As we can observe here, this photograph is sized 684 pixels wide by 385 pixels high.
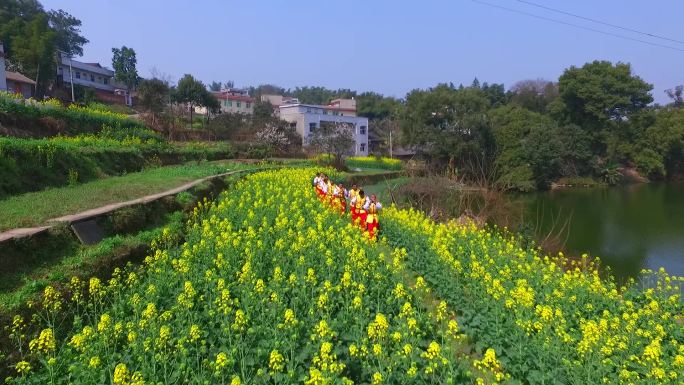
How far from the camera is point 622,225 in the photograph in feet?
81.7

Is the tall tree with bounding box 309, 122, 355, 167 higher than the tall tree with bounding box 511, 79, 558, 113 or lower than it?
lower

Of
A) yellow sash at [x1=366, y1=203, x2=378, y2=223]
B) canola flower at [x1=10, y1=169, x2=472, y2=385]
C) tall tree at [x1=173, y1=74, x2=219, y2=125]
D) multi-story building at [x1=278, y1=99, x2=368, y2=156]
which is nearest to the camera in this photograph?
canola flower at [x1=10, y1=169, x2=472, y2=385]

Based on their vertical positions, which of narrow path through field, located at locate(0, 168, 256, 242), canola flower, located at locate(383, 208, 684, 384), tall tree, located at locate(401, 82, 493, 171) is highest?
tall tree, located at locate(401, 82, 493, 171)

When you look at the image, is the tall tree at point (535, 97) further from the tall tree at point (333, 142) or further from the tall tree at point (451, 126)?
the tall tree at point (333, 142)

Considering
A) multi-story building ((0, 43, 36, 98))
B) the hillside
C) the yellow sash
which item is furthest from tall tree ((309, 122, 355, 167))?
the hillside

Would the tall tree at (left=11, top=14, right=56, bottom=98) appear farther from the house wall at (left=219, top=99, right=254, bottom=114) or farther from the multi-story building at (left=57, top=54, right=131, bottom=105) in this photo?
the house wall at (left=219, top=99, right=254, bottom=114)

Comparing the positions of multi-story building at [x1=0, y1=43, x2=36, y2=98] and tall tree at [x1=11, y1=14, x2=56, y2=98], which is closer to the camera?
Result: multi-story building at [x1=0, y1=43, x2=36, y2=98]

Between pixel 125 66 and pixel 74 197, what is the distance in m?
55.1

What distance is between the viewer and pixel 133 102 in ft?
184

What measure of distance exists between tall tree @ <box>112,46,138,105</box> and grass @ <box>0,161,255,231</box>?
160 feet

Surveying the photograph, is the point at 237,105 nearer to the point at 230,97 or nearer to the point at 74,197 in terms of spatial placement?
the point at 230,97

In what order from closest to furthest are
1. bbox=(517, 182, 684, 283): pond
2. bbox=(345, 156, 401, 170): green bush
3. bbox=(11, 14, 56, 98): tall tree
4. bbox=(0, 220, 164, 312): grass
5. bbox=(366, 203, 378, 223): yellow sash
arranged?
1. bbox=(0, 220, 164, 312): grass
2. bbox=(366, 203, 378, 223): yellow sash
3. bbox=(517, 182, 684, 283): pond
4. bbox=(11, 14, 56, 98): tall tree
5. bbox=(345, 156, 401, 170): green bush

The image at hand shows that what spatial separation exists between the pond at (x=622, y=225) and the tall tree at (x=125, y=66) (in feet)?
154

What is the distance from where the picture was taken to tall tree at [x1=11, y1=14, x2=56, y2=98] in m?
36.7
